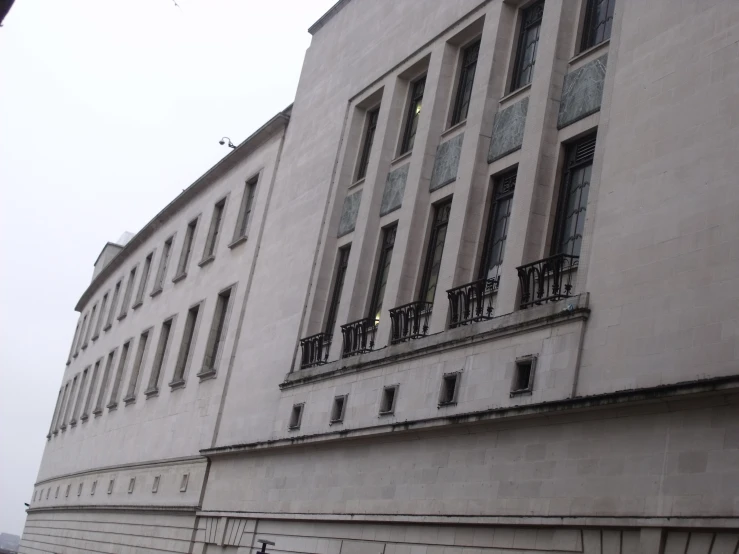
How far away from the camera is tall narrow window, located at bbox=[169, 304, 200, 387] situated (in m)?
30.3

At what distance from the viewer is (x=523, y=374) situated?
15258 millimetres

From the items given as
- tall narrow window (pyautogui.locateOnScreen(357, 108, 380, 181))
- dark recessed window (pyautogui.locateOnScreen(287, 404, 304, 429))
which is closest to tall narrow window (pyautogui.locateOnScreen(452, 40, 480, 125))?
tall narrow window (pyautogui.locateOnScreen(357, 108, 380, 181))

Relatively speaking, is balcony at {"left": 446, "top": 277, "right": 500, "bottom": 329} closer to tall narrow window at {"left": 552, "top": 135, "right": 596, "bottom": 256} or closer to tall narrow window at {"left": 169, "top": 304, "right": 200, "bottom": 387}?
tall narrow window at {"left": 552, "top": 135, "right": 596, "bottom": 256}

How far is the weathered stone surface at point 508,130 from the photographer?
704 inches

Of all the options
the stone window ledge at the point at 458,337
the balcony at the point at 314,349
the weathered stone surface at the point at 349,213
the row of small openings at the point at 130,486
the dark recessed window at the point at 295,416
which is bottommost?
the row of small openings at the point at 130,486

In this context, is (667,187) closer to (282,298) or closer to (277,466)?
(277,466)

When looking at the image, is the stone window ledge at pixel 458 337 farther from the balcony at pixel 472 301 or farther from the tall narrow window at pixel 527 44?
the tall narrow window at pixel 527 44

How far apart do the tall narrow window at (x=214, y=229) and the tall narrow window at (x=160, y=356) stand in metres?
2.67

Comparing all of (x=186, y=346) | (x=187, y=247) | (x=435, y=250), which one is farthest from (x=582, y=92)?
(x=187, y=247)

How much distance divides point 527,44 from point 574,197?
395 centimetres

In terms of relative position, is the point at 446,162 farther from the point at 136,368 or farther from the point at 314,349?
the point at 136,368

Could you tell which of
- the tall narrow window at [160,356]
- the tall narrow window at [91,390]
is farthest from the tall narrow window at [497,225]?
the tall narrow window at [91,390]

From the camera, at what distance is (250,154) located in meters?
30.3

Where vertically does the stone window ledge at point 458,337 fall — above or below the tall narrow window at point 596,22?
below
